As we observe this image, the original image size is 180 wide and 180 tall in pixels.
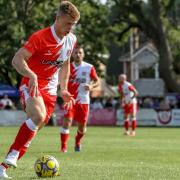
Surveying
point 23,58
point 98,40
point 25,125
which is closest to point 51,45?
point 23,58

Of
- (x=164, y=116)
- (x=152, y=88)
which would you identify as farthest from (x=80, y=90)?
(x=152, y=88)

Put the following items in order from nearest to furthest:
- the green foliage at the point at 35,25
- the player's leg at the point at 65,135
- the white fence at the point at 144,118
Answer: the player's leg at the point at 65,135
the white fence at the point at 144,118
the green foliage at the point at 35,25

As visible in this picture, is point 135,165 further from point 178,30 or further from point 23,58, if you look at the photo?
point 178,30

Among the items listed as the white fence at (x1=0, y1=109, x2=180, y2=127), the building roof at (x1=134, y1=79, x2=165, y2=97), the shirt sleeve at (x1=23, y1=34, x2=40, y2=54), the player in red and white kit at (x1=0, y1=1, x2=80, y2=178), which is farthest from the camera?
the building roof at (x1=134, y1=79, x2=165, y2=97)

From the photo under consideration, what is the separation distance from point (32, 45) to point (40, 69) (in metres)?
0.50

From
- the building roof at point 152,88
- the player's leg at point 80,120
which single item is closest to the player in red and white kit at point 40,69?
the player's leg at point 80,120

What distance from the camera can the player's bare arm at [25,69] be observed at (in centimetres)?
870

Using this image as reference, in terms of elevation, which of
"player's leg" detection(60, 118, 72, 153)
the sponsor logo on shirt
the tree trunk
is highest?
the tree trunk

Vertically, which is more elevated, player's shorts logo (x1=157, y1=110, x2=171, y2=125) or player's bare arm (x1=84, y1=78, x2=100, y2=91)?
player's bare arm (x1=84, y1=78, x2=100, y2=91)

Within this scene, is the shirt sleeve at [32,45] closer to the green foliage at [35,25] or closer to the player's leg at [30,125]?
the player's leg at [30,125]

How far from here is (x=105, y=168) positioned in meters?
10.8

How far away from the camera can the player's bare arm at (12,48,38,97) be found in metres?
8.70

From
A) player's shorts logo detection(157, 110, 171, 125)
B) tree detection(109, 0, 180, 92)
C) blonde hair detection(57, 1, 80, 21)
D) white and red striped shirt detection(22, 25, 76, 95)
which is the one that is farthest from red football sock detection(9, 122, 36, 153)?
tree detection(109, 0, 180, 92)

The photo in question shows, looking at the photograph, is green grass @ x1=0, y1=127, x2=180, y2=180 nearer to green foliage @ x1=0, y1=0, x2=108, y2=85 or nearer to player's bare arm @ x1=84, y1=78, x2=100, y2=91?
player's bare arm @ x1=84, y1=78, x2=100, y2=91
